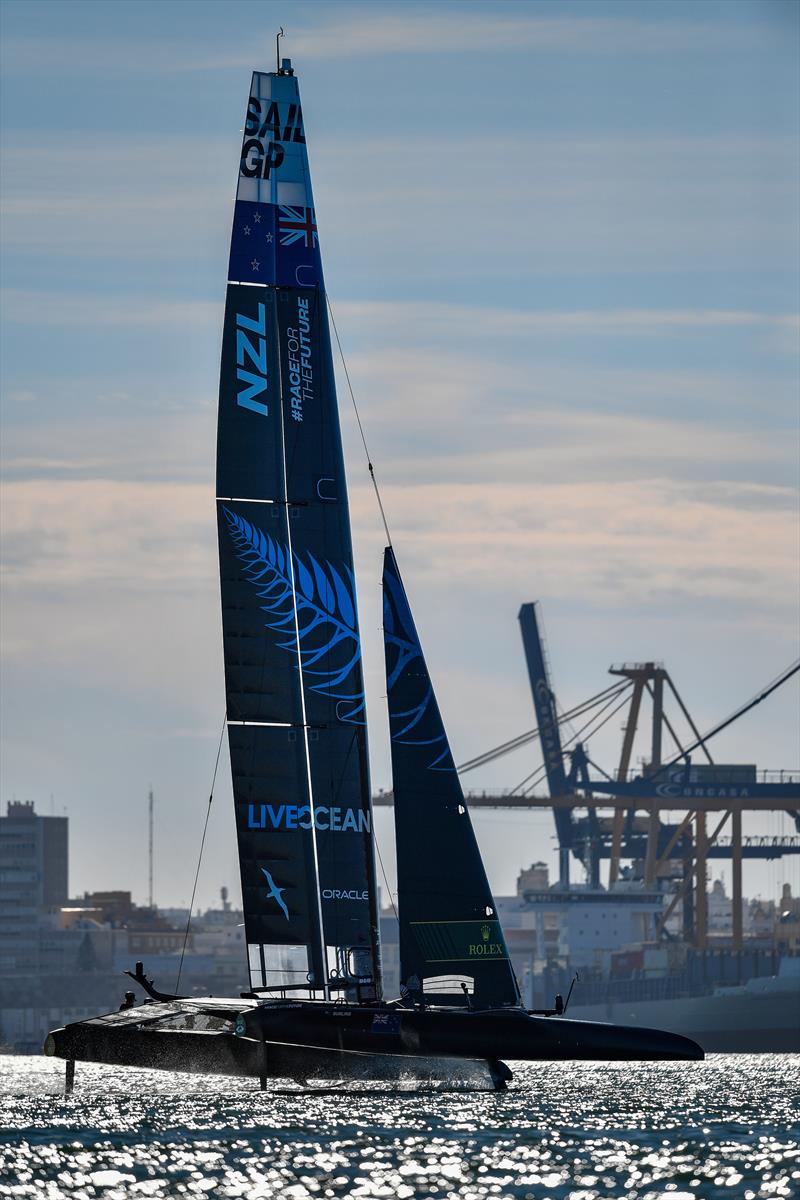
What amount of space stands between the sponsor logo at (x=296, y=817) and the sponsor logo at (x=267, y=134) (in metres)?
9.13

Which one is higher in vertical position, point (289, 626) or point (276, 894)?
point (289, 626)

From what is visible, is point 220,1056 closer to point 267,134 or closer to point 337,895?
point 337,895

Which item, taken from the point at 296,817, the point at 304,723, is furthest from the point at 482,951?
the point at 304,723

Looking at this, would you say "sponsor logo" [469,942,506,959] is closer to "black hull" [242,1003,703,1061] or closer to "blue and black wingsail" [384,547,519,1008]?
"blue and black wingsail" [384,547,519,1008]

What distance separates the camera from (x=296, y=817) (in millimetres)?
33812

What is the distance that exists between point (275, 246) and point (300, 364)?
5.96 feet

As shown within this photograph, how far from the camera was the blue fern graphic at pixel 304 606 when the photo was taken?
3422 cm

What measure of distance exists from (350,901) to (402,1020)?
236 centimetres

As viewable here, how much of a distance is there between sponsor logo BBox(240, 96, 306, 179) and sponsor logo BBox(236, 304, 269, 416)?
2.39 meters

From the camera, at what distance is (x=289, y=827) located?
1331 inches

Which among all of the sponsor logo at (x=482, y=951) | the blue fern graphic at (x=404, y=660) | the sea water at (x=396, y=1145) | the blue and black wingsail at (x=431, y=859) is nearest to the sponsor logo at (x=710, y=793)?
the sea water at (x=396, y=1145)

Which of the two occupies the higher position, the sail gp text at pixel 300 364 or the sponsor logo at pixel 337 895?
the sail gp text at pixel 300 364

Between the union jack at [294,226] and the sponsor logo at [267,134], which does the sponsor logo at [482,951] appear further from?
the sponsor logo at [267,134]

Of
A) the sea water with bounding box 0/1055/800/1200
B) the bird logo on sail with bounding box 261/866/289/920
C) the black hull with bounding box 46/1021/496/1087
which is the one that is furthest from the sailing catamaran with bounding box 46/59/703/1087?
the sea water with bounding box 0/1055/800/1200
